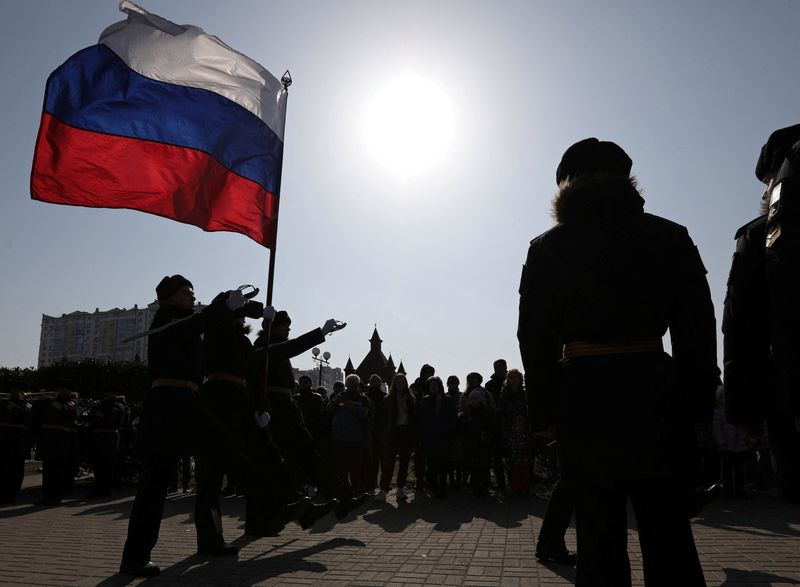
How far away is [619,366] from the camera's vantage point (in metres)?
2.48

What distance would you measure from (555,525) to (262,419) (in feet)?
8.97

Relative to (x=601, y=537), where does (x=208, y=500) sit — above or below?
below

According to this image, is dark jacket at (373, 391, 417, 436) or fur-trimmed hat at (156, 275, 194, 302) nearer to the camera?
fur-trimmed hat at (156, 275, 194, 302)

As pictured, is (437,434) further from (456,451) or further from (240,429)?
(240,429)

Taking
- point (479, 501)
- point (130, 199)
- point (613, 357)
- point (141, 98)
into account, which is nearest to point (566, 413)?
point (613, 357)

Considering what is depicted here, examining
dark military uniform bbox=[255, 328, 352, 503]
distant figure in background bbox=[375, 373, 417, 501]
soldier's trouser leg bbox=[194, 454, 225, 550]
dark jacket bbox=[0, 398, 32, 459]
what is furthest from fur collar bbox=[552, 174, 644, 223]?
dark jacket bbox=[0, 398, 32, 459]

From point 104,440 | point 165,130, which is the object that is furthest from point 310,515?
point 104,440

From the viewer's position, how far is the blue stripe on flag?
6.38 meters

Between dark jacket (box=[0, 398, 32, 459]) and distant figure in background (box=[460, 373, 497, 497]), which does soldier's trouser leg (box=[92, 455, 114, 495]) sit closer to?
dark jacket (box=[0, 398, 32, 459])

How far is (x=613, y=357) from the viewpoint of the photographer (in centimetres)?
252

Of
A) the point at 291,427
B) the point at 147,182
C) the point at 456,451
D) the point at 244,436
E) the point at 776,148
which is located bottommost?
the point at 456,451

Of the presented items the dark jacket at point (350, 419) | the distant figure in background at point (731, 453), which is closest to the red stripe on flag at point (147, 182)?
the dark jacket at point (350, 419)

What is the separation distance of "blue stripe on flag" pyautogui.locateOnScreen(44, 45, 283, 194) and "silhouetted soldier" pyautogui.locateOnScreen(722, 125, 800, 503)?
17.9ft

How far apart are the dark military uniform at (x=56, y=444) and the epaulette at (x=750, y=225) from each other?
11053 mm
